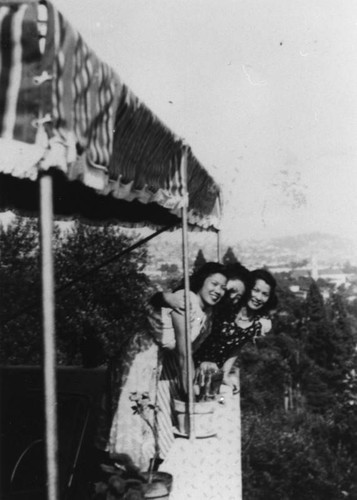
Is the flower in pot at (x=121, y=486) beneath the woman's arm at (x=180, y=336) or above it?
beneath

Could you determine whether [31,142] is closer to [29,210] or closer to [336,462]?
[29,210]

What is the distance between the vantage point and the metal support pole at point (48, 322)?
5.59 feet

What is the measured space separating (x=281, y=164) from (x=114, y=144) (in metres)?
10.8

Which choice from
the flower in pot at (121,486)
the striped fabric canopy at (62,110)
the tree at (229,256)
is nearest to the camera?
the striped fabric canopy at (62,110)

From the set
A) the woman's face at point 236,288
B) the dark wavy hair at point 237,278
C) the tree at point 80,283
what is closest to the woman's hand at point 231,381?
the dark wavy hair at point 237,278

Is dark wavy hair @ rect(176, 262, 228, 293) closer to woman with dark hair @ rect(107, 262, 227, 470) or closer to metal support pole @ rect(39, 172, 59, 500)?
woman with dark hair @ rect(107, 262, 227, 470)

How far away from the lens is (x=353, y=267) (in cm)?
1978

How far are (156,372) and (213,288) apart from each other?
0.68 m

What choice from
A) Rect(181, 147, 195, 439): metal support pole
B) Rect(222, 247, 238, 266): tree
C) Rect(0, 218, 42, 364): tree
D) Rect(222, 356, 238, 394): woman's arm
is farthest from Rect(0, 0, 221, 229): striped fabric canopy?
Rect(222, 247, 238, 266): tree

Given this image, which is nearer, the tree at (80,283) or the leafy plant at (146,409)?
the leafy plant at (146,409)

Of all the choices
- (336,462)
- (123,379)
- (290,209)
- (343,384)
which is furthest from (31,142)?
(343,384)

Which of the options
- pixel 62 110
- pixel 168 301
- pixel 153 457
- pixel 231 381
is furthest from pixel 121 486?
pixel 231 381

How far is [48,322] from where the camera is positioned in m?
1.73

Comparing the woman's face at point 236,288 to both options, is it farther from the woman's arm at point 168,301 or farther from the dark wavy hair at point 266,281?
the woman's arm at point 168,301
